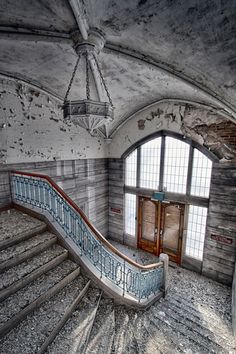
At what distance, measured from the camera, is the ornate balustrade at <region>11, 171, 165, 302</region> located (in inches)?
118

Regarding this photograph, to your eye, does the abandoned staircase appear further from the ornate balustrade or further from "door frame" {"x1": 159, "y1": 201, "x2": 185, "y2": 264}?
"door frame" {"x1": 159, "y1": 201, "x2": 185, "y2": 264}

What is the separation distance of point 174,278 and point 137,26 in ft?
19.5

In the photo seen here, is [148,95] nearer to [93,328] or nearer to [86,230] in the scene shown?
[86,230]

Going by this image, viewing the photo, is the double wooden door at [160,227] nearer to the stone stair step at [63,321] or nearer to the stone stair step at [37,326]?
the stone stair step at [63,321]

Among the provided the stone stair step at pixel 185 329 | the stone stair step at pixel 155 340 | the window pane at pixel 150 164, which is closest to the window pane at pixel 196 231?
the window pane at pixel 150 164

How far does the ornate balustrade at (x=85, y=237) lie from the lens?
3.01 m

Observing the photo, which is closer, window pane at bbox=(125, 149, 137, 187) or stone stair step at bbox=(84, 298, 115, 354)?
stone stair step at bbox=(84, 298, 115, 354)

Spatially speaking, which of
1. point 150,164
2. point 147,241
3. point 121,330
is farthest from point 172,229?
point 121,330

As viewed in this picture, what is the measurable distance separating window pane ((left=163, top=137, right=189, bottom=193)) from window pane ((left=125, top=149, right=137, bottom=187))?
47.4 inches

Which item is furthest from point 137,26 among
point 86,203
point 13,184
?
point 86,203

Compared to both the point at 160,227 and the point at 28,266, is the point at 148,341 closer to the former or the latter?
the point at 28,266

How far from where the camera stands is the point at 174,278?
17.1 feet

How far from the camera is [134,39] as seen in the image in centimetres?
260

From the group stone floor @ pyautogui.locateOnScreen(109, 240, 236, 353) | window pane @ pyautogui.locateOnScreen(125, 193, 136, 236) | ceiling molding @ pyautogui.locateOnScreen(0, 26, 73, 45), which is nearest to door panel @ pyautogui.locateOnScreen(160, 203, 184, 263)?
stone floor @ pyautogui.locateOnScreen(109, 240, 236, 353)
